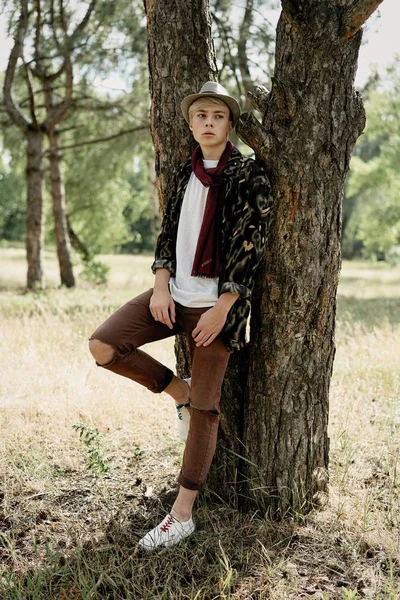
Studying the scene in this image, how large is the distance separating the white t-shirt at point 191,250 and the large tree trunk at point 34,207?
10214 mm

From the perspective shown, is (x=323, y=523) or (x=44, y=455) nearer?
(x=323, y=523)

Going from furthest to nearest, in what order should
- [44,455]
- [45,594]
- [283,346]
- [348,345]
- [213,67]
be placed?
1. [348,345]
2. [44,455]
3. [213,67]
4. [283,346]
5. [45,594]

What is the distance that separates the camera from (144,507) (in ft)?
10.4

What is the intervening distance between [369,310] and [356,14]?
8883mm

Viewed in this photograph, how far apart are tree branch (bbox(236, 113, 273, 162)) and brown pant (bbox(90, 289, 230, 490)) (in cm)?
81

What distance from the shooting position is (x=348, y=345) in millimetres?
6605

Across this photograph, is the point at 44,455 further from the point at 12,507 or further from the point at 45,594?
the point at 45,594

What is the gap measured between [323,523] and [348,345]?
3807mm

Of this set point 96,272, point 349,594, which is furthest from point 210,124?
point 96,272

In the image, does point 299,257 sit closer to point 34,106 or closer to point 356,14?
point 356,14

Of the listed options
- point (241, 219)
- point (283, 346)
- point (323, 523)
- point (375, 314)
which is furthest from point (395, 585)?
point (375, 314)

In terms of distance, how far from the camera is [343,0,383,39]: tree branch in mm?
2623

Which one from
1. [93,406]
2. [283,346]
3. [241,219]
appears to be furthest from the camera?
[93,406]

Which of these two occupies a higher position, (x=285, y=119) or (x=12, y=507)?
(x=285, y=119)
